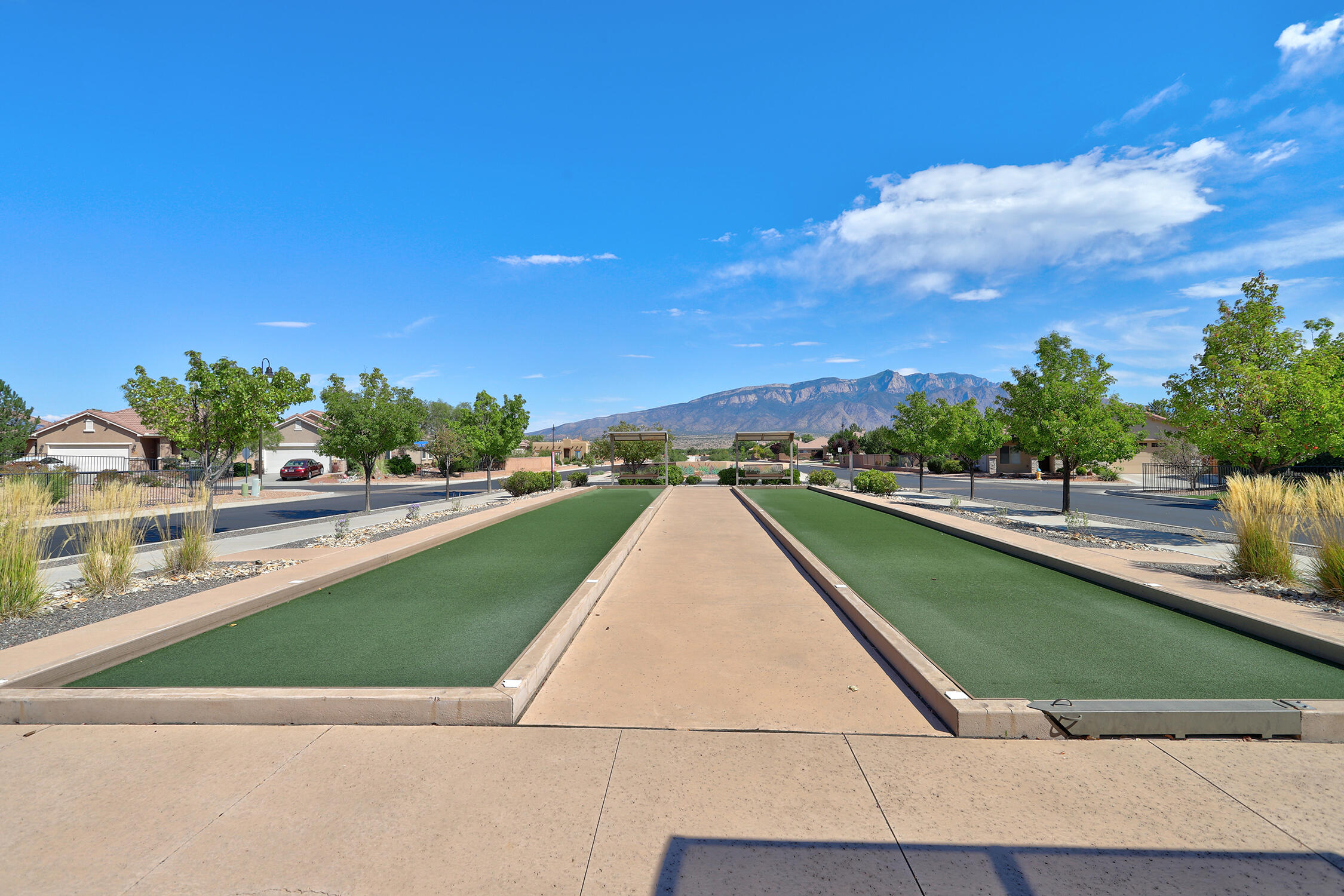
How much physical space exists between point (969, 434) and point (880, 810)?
23.3 m

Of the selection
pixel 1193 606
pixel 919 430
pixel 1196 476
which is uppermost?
pixel 919 430

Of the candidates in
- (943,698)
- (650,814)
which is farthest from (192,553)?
(943,698)

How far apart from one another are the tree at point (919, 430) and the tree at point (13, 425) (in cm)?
4484

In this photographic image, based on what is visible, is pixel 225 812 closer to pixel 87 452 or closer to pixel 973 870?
pixel 973 870

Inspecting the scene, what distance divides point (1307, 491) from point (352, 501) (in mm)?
27047

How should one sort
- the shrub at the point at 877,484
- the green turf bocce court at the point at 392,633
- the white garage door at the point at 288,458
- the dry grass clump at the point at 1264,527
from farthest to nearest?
1. the white garage door at the point at 288,458
2. the shrub at the point at 877,484
3. the dry grass clump at the point at 1264,527
4. the green turf bocce court at the point at 392,633

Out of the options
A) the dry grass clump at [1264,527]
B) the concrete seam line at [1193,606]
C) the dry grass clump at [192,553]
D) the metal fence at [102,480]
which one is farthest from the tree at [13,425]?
the dry grass clump at [1264,527]

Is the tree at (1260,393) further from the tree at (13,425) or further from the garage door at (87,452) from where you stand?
the garage door at (87,452)

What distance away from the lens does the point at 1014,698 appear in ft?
13.7

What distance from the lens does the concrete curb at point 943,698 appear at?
3.87 metres

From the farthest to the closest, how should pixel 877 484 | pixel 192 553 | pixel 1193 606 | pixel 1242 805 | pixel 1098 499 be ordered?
pixel 1098 499 → pixel 877 484 → pixel 192 553 → pixel 1193 606 → pixel 1242 805

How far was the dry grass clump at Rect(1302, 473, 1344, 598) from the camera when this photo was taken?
6641 millimetres

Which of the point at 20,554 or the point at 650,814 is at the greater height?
the point at 20,554

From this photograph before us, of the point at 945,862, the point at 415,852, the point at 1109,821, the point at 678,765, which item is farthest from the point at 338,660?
the point at 1109,821
